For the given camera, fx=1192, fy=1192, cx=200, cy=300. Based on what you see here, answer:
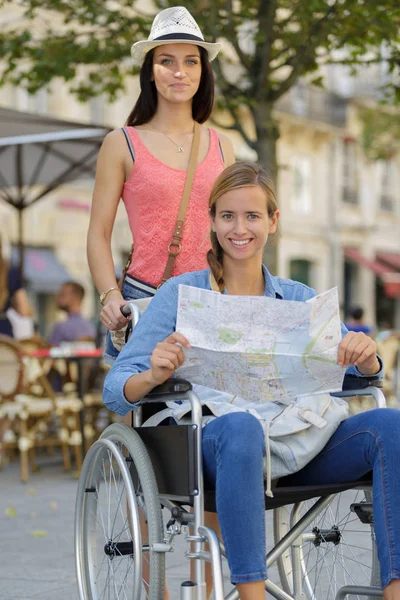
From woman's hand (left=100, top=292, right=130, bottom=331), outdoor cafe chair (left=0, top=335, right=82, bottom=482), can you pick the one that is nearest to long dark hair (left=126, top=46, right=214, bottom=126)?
woman's hand (left=100, top=292, right=130, bottom=331)

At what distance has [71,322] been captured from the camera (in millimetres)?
11086

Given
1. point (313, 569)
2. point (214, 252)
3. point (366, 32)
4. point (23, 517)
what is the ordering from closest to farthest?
point (214, 252) < point (313, 569) < point (23, 517) < point (366, 32)

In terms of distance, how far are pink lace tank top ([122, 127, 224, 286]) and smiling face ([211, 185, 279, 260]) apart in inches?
20.9

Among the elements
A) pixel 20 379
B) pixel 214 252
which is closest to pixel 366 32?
pixel 20 379

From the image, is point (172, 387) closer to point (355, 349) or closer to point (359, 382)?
point (355, 349)

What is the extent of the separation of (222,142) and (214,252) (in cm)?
80

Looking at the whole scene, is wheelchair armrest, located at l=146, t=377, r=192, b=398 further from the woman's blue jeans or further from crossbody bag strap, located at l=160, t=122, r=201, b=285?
crossbody bag strap, located at l=160, t=122, r=201, b=285

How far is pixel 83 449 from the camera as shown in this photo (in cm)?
934

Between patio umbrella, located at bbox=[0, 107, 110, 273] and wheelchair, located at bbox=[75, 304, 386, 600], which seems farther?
patio umbrella, located at bbox=[0, 107, 110, 273]

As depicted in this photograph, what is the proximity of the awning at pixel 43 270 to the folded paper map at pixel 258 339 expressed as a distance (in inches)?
810

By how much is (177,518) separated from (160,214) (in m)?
1.16

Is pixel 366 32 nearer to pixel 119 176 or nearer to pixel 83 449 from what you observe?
pixel 83 449

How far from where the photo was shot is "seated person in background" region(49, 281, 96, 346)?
11000 millimetres

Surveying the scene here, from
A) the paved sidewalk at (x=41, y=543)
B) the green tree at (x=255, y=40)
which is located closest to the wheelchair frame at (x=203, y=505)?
the paved sidewalk at (x=41, y=543)
